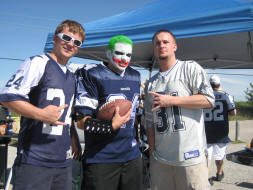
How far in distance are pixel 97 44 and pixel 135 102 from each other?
1.78m

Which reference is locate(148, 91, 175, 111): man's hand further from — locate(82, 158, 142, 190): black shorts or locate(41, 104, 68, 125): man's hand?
locate(41, 104, 68, 125): man's hand

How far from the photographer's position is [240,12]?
263cm

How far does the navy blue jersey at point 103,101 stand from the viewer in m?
1.86

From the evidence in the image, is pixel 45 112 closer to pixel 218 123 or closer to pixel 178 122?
pixel 178 122

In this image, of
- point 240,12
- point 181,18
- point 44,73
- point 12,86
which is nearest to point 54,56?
point 44,73

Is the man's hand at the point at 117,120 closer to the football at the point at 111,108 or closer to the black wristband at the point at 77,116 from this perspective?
the football at the point at 111,108

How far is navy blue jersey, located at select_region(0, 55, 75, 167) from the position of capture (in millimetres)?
1530

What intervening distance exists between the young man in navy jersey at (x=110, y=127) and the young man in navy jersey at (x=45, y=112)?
0.46 ft

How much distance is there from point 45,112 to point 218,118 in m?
3.24

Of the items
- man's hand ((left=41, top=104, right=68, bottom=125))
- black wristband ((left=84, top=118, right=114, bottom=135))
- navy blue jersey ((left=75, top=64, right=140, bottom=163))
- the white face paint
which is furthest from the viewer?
the white face paint

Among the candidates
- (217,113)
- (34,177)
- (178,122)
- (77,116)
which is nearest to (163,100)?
(178,122)

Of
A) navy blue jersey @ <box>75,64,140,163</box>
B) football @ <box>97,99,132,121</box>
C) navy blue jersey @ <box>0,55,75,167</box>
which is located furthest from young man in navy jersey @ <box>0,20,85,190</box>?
A: football @ <box>97,99,132,121</box>

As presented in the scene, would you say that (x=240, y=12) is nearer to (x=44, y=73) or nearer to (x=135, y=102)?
(x=135, y=102)

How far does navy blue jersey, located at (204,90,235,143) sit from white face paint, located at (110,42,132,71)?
248cm
